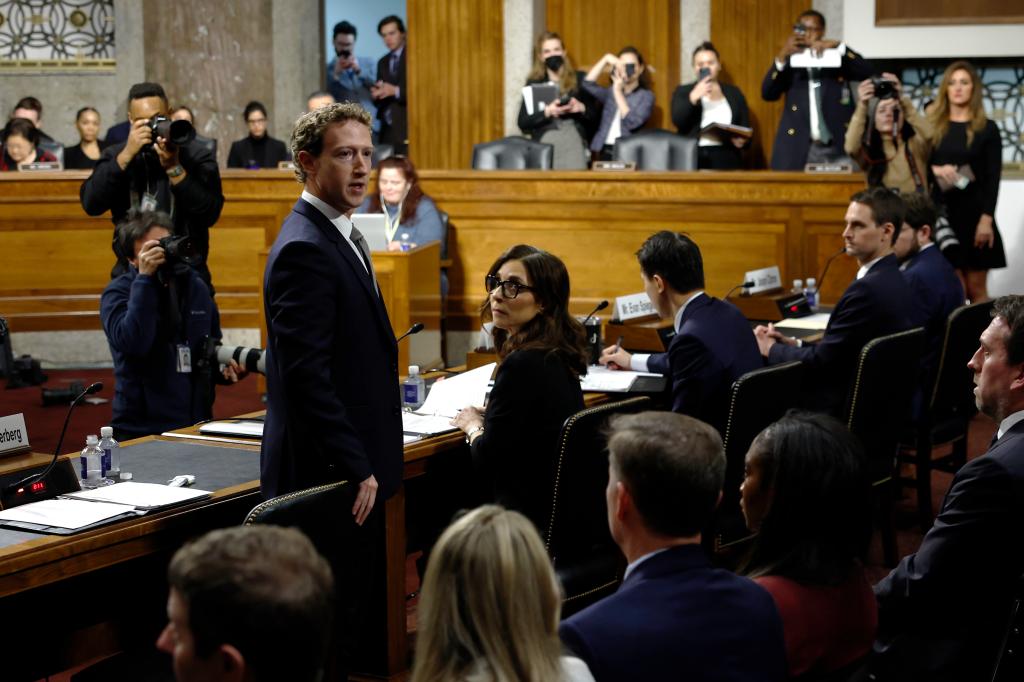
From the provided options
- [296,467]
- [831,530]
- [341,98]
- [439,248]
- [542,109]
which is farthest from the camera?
[341,98]

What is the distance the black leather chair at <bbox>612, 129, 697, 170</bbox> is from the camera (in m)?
7.61

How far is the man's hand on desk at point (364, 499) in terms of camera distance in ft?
8.70

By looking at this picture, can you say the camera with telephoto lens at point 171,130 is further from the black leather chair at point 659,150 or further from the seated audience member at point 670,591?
the black leather chair at point 659,150

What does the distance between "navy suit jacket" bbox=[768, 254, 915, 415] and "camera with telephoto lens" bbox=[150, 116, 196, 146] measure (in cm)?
222

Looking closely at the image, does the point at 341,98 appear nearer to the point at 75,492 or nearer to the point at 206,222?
the point at 206,222

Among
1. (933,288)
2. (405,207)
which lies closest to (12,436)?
(933,288)

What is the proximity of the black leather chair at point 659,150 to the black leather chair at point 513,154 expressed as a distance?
47 centimetres

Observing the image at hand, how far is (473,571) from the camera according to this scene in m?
1.47

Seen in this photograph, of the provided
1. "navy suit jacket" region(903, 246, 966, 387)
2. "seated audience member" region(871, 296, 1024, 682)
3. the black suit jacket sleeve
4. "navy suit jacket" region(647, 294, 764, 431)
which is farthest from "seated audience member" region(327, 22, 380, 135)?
"seated audience member" region(871, 296, 1024, 682)

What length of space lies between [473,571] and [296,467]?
1.26m

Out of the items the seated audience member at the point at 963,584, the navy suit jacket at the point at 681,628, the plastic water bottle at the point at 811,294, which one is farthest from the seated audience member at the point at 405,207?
the navy suit jacket at the point at 681,628

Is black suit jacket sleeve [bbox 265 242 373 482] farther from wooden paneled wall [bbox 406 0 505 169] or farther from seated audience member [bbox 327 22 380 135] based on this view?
seated audience member [bbox 327 22 380 135]

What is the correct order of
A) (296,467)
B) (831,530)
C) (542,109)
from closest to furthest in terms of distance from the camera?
(831,530), (296,467), (542,109)

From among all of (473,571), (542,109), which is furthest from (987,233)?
(473,571)
